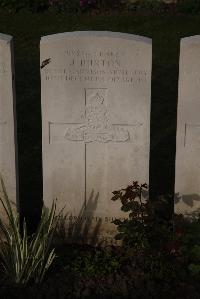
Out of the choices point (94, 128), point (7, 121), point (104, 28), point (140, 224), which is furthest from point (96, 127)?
point (104, 28)

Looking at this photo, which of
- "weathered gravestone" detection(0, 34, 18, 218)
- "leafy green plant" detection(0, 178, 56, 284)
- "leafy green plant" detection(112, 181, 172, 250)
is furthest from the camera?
"leafy green plant" detection(112, 181, 172, 250)

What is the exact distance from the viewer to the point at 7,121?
4844mm

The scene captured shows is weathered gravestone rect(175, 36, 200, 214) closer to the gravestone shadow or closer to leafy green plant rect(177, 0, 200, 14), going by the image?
the gravestone shadow

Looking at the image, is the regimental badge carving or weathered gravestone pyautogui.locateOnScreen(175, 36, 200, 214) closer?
weathered gravestone pyautogui.locateOnScreen(175, 36, 200, 214)

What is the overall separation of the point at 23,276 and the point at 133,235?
945 millimetres

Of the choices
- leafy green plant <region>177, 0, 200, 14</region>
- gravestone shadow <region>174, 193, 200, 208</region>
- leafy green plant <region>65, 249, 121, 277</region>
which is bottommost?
leafy green plant <region>65, 249, 121, 277</region>

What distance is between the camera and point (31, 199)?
20.0ft

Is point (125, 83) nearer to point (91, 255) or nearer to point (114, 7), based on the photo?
point (91, 255)

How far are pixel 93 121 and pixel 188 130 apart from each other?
2.60 ft

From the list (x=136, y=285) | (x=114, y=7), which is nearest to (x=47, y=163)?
(x=136, y=285)

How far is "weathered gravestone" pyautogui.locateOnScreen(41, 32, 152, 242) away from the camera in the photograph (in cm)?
469

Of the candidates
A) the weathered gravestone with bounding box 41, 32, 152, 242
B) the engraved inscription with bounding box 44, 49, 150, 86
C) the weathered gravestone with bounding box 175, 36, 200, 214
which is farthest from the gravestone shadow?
the engraved inscription with bounding box 44, 49, 150, 86

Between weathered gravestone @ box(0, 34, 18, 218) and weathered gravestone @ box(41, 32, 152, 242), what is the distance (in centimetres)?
26

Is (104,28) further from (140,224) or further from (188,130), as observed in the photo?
(140,224)
